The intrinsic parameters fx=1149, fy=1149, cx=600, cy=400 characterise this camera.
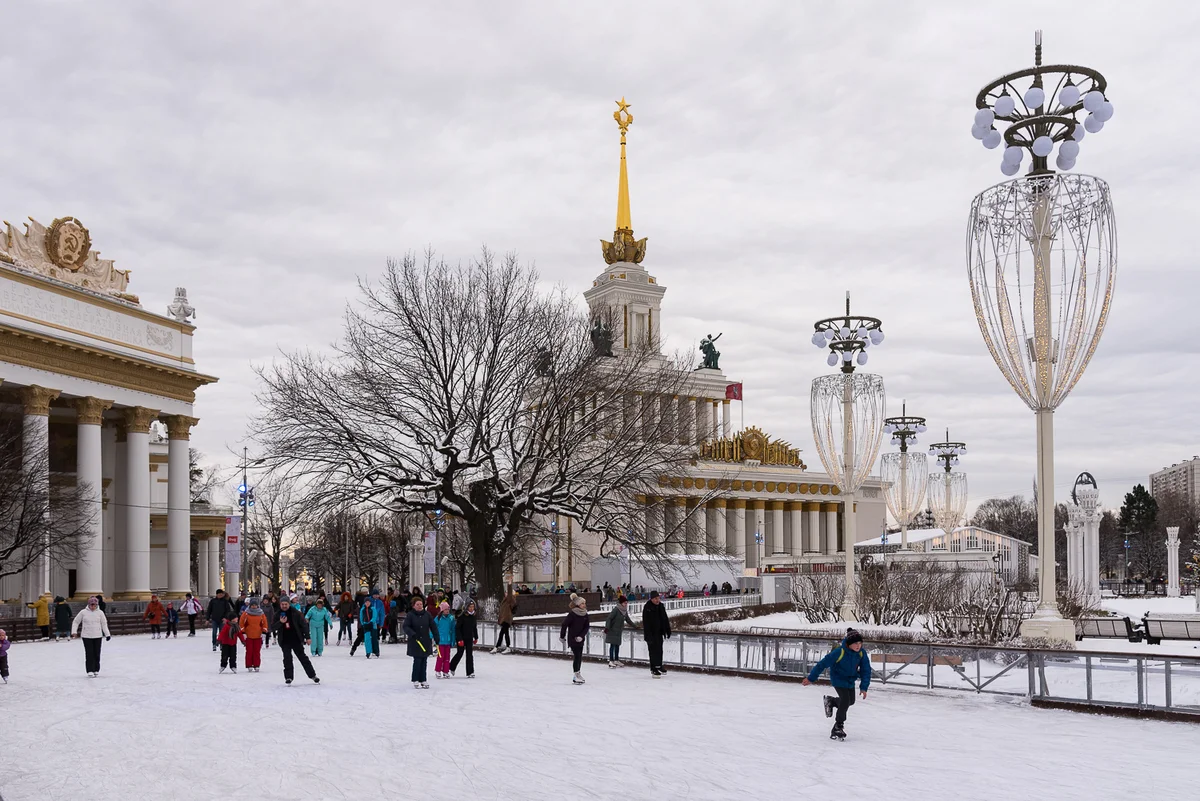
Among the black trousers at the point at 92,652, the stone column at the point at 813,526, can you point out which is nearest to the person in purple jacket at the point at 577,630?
the black trousers at the point at 92,652

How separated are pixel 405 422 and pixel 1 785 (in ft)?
74.9

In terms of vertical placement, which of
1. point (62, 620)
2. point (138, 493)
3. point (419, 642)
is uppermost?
point (138, 493)

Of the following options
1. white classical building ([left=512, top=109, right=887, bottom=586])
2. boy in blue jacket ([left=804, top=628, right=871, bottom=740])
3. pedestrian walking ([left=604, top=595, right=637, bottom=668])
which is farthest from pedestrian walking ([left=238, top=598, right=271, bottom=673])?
white classical building ([left=512, top=109, right=887, bottom=586])

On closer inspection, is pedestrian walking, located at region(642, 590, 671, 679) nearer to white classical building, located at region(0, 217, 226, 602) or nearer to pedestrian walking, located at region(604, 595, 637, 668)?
pedestrian walking, located at region(604, 595, 637, 668)

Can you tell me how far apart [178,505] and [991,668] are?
44.0 meters

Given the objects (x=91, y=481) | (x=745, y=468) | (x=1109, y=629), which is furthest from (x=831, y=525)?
(x=1109, y=629)

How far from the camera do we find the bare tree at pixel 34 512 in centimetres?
3972

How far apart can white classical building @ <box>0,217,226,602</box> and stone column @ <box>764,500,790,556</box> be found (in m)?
58.9

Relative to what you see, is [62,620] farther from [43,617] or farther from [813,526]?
[813,526]

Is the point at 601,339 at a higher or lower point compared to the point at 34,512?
higher

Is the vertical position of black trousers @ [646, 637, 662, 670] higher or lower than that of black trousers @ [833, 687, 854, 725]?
lower

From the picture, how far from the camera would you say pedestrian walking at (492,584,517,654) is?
2703cm

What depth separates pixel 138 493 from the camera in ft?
165

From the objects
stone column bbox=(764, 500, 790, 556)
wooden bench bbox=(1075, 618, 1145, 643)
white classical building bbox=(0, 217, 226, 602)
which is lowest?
stone column bbox=(764, 500, 790, 556)
